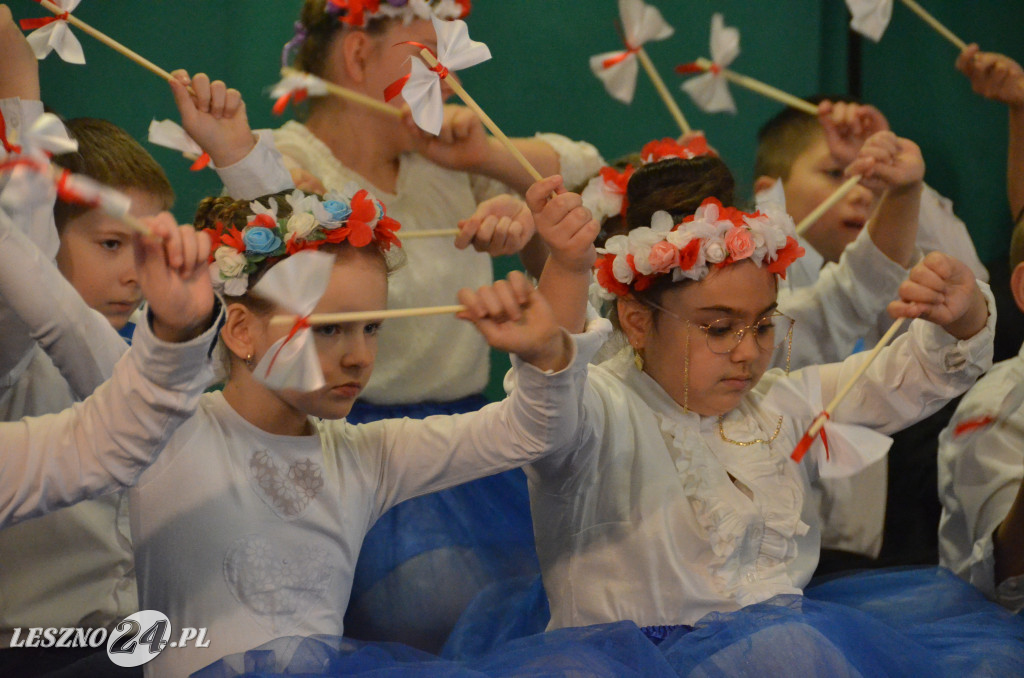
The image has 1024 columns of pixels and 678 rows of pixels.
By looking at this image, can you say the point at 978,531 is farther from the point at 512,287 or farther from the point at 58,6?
the point at 58,6

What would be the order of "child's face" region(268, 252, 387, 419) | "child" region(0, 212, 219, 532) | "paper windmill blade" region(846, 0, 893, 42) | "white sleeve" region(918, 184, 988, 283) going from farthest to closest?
"white sleeve" region(918, 184, 988, 283)
"paper windmill blade" region(846, 0, 893, 42)
"child's face" region(268, 252, 387, 419)
"child" region(0, 212, 219, 532)

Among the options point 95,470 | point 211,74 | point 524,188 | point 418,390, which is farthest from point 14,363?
point 211,74

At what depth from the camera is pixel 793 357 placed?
2.08 m

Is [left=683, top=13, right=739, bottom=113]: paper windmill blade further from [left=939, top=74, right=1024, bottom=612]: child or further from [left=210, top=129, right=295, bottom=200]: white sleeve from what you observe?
[left=210, top=129, right=295, bottom=200]: white sleeve

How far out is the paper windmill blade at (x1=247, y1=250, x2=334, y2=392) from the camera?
1.15 m

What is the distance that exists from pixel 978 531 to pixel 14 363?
1.49 metres

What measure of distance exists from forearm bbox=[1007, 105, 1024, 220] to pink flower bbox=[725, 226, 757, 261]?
2.91 feet

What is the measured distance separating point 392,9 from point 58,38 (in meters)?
0.61

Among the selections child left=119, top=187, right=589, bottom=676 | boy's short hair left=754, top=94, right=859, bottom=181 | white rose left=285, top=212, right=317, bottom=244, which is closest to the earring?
child left=119, top=187, right=589, bottom=676

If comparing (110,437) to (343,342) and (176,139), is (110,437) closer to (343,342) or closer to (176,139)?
(343,342)

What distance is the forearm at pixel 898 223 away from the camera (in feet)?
6.14

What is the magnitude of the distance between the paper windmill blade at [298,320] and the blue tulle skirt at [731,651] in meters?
0.32

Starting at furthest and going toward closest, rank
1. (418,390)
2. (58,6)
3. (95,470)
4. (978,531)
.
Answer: (418,390) → (978,531) → (58,6) → (95,470)

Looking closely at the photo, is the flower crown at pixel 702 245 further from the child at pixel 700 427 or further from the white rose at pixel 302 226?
the white rose at pixel 302 226
